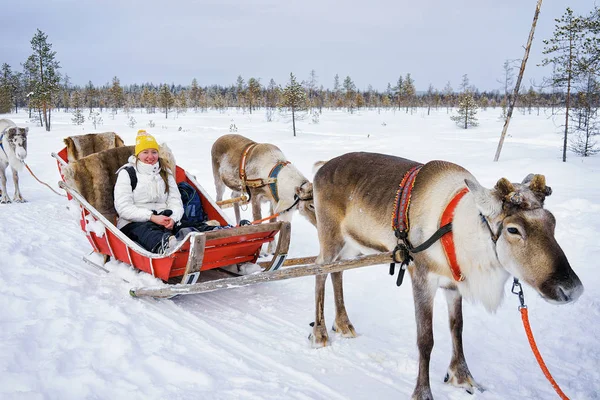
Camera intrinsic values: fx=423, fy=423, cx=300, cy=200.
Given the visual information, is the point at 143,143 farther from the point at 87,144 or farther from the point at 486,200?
the point at 486,200

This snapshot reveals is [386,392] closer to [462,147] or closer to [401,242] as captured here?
[401,242]

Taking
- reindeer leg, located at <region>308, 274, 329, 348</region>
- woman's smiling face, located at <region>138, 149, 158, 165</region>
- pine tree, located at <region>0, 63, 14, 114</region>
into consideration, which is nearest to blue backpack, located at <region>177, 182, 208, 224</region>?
woman's smiling face, located at <region>138, 149, 158, 165</region>

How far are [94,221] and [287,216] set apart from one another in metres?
2.51

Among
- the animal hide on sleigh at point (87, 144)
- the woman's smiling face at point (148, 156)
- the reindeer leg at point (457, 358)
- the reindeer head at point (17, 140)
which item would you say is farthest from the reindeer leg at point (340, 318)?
the reindeer head at point (17, 140)

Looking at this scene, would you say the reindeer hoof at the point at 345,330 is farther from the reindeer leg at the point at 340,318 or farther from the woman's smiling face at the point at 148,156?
the woman's smiling face at the point at 148,156

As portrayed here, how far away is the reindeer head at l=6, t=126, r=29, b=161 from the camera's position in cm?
1010

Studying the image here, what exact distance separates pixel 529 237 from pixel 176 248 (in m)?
2.94

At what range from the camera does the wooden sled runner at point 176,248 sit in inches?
160

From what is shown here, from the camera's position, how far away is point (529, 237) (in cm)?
235

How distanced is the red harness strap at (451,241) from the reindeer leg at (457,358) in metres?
0.53

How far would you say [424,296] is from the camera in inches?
120

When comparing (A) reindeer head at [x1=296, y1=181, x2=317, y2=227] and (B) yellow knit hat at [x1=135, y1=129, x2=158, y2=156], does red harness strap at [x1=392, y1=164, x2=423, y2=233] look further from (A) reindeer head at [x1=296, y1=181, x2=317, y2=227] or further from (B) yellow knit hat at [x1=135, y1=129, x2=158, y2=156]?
(B) yellow knit hat at [x1=135, y1=129, x2=158, y2=156]

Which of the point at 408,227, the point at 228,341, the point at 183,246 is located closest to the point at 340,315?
the point at 228,341

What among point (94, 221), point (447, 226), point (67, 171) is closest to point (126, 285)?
point (94, 221)
